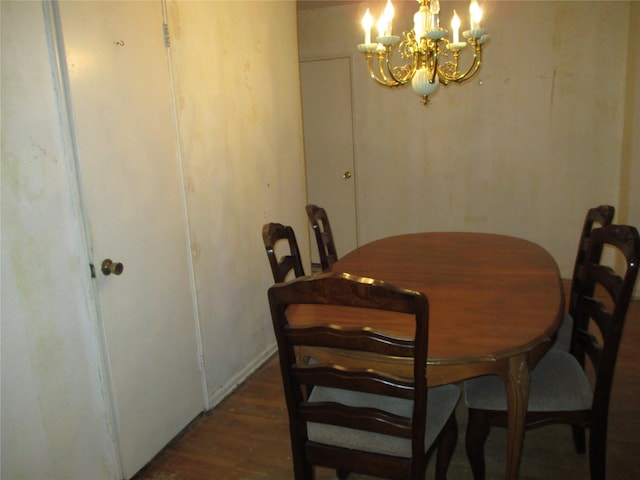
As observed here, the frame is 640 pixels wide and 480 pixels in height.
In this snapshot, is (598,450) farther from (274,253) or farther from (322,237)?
(322,237)

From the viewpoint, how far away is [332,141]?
466 cm

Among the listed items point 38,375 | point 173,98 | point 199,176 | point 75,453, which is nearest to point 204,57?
point 173,98

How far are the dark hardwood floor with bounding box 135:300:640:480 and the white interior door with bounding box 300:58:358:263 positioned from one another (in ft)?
8.30

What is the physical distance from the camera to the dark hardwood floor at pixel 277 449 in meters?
1.91

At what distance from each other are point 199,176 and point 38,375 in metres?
1.13

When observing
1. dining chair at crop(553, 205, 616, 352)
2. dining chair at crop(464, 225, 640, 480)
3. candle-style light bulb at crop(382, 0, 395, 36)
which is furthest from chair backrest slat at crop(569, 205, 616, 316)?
candle-style light bulb at crop(382, 0, 395, 36)

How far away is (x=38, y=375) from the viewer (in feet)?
5.10

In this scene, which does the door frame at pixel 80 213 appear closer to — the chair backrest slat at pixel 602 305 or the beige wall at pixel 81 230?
the beige wall at pixel 81 230

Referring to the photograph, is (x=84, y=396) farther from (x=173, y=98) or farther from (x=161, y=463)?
(x=173, y=98)

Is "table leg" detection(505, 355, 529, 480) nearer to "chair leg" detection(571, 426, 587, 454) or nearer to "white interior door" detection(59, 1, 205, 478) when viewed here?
"chair leg" detection(571, 426, 587, 454)

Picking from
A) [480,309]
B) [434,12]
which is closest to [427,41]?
[434,12]

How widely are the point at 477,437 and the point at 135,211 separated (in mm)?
1525

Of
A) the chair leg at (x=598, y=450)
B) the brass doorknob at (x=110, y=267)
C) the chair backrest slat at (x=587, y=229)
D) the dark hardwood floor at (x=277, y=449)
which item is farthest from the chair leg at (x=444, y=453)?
the brass doorknob at (x=110, y=267)

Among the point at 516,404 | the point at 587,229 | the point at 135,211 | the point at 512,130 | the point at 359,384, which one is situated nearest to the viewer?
the point at 359,384
